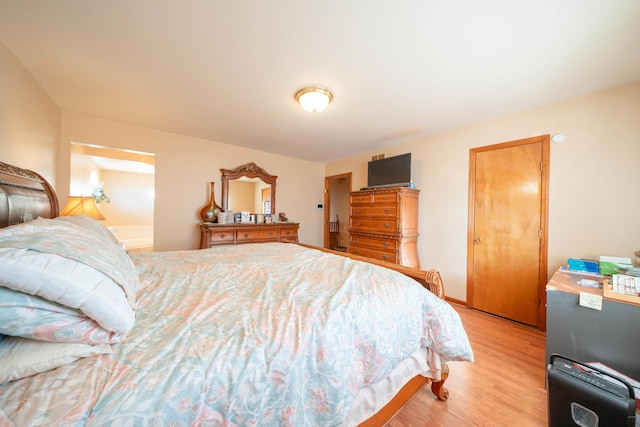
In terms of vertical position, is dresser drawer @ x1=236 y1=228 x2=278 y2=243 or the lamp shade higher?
the lamp shade

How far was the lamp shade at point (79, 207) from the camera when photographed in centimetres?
236

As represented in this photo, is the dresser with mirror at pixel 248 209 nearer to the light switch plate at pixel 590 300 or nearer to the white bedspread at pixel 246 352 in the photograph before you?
the white bedspread at pixel 246 352

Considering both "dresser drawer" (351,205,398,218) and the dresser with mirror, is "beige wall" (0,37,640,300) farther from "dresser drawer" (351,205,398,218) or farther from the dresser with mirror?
"dresser drawer" (351,205,398,218)

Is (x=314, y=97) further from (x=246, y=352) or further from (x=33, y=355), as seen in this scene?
(x=33, y=355)

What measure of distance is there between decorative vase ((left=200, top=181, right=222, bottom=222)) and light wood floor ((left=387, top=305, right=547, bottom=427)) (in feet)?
11.1

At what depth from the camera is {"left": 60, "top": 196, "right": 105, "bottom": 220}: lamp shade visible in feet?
7.73

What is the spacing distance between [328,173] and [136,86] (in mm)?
3567

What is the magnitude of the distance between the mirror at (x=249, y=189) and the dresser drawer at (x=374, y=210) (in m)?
1.66

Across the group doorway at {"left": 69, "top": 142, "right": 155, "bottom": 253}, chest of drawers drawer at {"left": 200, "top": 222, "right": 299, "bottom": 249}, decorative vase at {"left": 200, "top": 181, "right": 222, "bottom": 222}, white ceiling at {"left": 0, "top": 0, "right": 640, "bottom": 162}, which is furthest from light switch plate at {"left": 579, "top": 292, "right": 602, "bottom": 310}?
doorway at {"left": 69, "top": 142, "right": 155, "bottom": 253}

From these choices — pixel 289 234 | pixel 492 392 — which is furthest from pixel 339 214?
pixel 492 392

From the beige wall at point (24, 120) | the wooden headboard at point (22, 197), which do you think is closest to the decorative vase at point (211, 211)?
the beige wall at point (24, 120)

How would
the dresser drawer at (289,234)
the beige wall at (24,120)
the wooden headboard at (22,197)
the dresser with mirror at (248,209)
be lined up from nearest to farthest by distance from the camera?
the wooden headboard at (22,197) < the beige wall at (24,120) < the dresser with mirror at (248,209) < the dresser drawer at (289,234)

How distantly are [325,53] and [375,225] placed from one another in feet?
7.78

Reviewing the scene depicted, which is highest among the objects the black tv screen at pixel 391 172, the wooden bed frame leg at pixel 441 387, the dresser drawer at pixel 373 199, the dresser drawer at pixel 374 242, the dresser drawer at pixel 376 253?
the black tv screen at pixel 391 172
